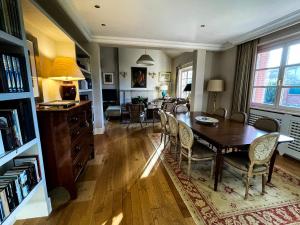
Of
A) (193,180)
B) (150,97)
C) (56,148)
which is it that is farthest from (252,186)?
(150,97)

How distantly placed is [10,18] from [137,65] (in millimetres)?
6345

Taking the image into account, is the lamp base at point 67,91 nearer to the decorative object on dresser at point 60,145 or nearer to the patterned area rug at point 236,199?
the decorative object on dresser at point 60,145

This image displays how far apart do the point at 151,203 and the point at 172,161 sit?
1016mm

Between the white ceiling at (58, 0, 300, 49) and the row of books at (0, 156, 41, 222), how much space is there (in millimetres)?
1984

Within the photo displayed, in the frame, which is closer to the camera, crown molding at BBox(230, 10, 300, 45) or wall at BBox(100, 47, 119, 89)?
crown molding at BBox(230, 10, 300, 45)

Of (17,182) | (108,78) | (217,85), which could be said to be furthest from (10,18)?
(108,78)

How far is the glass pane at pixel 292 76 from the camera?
2.74 m

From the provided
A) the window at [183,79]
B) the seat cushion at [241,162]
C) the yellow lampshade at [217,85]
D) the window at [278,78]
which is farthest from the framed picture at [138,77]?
the seat cushion at [241,162]

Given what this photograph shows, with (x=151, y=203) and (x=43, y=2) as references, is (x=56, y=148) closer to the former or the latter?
(x=151, y=203)

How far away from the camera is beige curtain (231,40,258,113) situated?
354 cm

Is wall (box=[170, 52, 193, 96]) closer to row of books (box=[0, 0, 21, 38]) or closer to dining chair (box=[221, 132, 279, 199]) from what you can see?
dining chair (box=[221, 132, 279, 199])

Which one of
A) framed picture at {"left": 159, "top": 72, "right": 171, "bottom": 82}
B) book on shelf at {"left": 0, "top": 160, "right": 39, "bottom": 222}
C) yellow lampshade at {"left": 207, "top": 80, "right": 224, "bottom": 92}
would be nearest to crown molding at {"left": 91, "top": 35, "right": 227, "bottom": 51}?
yellow lampshade at {"left": 207, "top": 80, "right": 224, "bottom": 92}

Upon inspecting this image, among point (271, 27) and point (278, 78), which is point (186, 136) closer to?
point (278, 78)

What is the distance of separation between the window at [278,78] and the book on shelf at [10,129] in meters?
4.08
